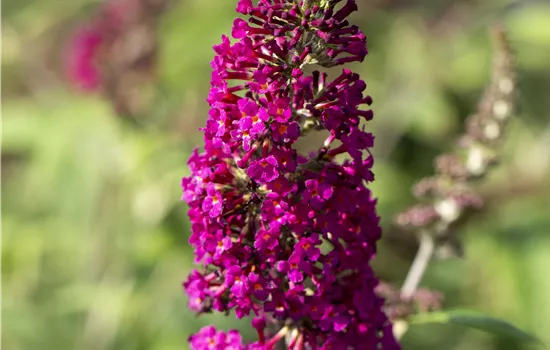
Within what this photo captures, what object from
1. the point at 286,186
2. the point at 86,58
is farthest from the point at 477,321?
the point at 86,58

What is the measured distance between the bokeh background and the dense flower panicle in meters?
2.32

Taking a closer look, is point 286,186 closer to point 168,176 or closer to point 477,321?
point 477,321

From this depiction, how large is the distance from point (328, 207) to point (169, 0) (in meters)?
4.17

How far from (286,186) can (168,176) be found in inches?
119

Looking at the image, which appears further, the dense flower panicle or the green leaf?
the green leaf

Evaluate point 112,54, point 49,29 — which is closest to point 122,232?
point 112,54

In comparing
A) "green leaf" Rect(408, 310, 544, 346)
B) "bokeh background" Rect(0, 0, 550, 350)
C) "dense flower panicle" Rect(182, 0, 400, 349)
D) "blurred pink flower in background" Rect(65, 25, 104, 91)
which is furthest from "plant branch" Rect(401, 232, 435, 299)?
"blurred pink flower in background" Rect(65, 25, 104, 91)

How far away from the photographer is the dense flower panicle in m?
2.15

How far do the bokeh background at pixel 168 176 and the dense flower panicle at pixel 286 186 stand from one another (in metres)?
2.32

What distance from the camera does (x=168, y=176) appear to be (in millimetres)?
5086

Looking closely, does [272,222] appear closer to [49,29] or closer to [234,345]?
[234,345]

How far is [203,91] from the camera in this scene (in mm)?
6402

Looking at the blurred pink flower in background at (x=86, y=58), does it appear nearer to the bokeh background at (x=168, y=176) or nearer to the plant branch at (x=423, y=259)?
the bokeh background at (x=168, y=176)

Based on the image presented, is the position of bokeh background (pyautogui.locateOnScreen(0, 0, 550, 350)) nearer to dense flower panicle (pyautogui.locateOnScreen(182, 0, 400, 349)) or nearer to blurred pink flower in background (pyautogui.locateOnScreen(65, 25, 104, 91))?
blurred pink flower in background (pyautogui.locateOnScreen(65, 25, 104, 91))
